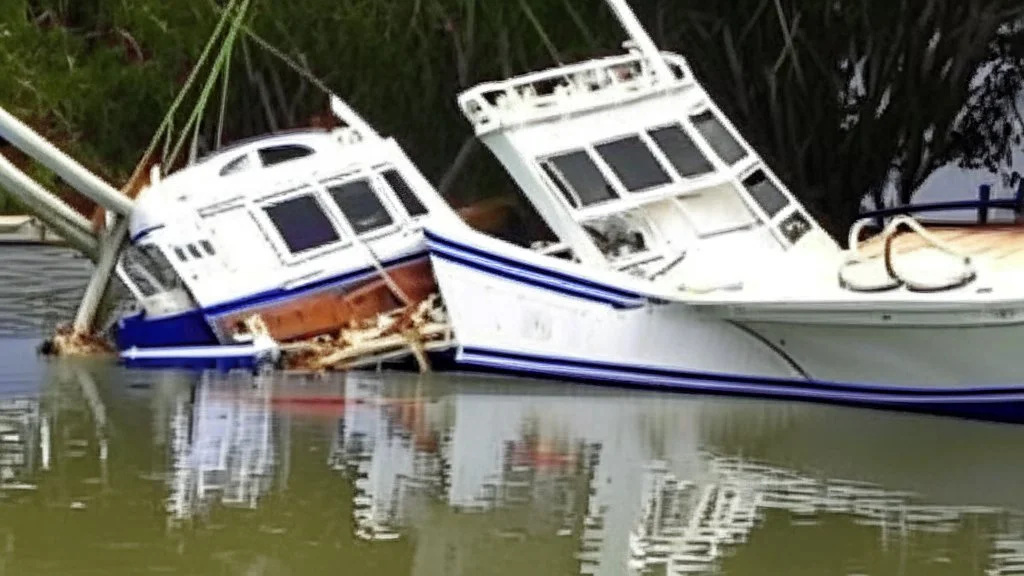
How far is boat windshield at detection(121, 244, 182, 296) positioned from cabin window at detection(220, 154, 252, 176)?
1.00m

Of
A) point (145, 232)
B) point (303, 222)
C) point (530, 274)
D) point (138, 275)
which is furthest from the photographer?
point (138, 275)

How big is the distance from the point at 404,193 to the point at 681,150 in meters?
2.93

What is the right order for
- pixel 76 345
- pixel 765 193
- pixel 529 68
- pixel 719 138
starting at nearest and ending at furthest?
pixel 765 193
pixel 719 138
pixel 76 345
pixel 529 68

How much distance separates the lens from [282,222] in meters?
22.3

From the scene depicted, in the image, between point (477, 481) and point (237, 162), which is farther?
point (237, 162)

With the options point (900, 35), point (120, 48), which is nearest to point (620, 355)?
point (900, 35)

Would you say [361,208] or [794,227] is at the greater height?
[361,208]

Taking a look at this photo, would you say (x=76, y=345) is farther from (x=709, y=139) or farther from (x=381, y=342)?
(x=709, y=139)

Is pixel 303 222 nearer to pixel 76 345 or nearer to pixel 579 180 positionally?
pixel 579 180

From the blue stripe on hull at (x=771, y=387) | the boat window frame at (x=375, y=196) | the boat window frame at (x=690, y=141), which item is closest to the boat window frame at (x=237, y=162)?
the boat window frame at (x=375, y=196)

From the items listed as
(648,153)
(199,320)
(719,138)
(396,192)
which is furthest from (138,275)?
(719,138)

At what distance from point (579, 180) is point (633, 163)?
51 centimetres

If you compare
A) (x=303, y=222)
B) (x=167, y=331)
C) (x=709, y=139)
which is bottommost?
(x=167, y=331)

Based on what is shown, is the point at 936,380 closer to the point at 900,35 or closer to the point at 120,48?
the point at 900,35
